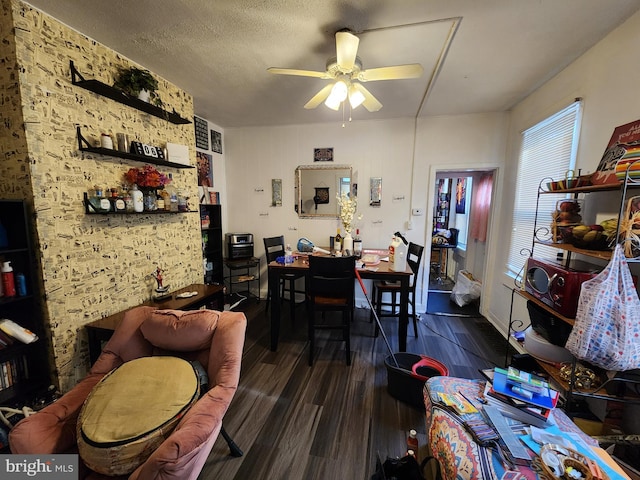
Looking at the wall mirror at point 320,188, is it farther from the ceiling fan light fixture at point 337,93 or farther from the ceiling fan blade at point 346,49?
the ceiling fan blade at point 346,49

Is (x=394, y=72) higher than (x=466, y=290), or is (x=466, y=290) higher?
(x=394, y=72)

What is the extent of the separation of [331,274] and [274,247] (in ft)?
5.59

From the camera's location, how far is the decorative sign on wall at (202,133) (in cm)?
342

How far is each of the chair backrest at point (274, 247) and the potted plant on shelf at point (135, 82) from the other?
6.46 feet

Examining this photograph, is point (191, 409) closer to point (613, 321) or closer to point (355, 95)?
point (613, 321)

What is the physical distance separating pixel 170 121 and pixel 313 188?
1.92 meters

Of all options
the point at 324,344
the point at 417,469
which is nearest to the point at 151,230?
the point at 324,344

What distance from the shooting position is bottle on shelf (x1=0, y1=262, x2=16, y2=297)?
4.77 feet

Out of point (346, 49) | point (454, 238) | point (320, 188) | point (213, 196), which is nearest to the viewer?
point (346, 49)

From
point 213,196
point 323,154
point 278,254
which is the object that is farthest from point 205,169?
point 323,154

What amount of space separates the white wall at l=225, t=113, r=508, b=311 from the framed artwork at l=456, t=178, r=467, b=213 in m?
1.71

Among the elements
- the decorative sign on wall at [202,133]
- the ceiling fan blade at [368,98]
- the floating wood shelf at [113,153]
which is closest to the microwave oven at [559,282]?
the ceiling fan blade at [368,98]

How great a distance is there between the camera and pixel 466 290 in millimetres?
3826

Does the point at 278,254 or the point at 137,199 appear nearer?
the point at 137,199
